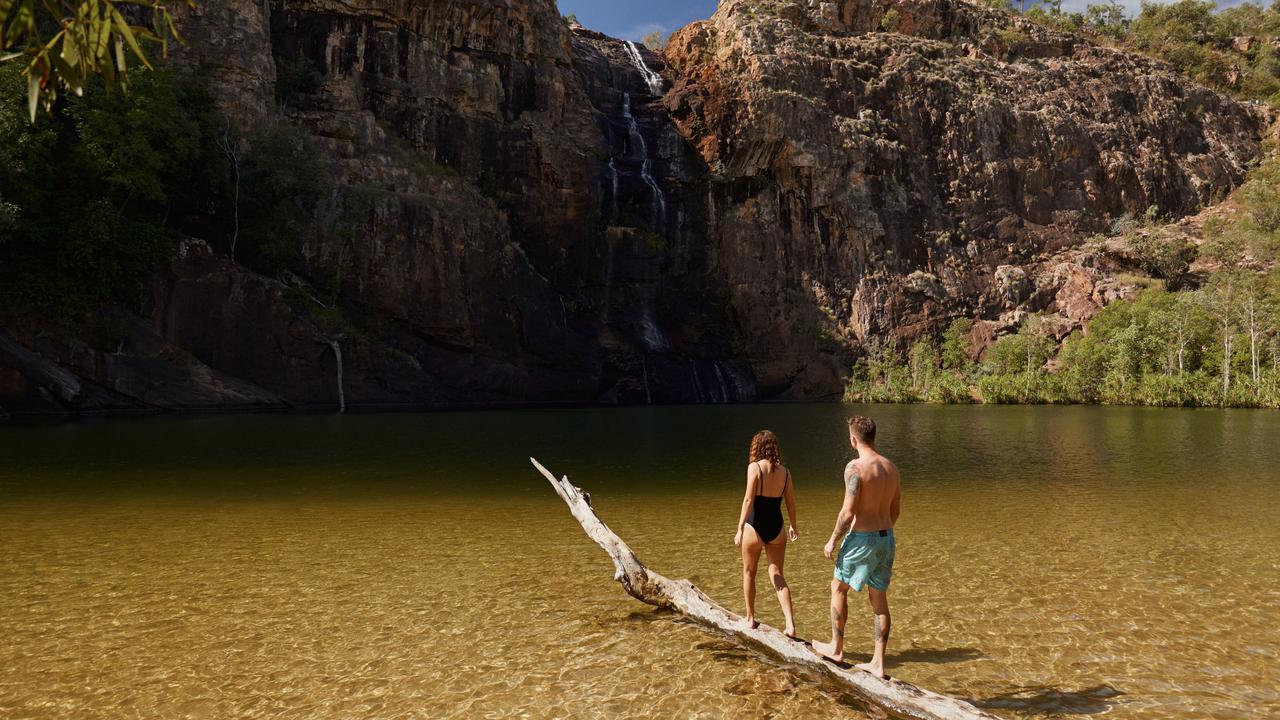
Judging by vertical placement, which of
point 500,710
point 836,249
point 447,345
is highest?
point 836,249

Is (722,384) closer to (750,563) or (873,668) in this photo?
(750,563)

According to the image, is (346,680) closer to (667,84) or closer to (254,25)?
(254,25)

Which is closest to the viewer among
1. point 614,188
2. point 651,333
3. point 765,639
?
point 765,639

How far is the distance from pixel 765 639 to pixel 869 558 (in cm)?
124

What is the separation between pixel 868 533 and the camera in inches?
230

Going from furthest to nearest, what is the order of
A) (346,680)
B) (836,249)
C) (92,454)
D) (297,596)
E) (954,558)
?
(836,249), (92,454), (954,558), (297,596), (346,680)

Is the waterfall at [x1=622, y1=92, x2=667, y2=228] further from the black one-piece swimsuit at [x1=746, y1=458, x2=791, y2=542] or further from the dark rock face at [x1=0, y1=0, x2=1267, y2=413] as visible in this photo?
the black one-piece swimsuit at [x1=746, y1=458, x2=791, y2=542]

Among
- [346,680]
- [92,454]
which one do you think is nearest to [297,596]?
A: [346,680]

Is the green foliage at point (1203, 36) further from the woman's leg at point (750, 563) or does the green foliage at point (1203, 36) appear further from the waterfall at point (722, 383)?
the woman's leg at point (750, 563)

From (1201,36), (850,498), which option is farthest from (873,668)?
(1201,36)

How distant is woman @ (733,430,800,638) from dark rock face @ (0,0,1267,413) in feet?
126

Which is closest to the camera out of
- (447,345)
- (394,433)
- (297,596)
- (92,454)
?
(297,596)

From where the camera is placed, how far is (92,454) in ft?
67.6

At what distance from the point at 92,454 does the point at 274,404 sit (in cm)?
2318
